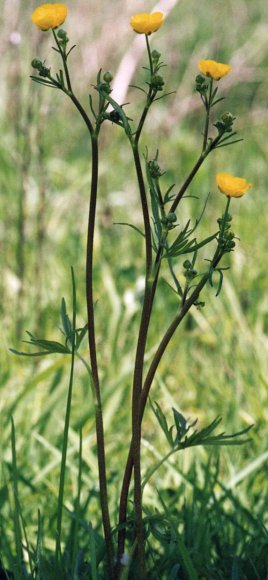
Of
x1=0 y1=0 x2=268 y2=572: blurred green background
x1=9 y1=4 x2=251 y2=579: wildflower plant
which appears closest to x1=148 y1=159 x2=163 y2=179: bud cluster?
x1=9 y1=4 x2=251 y2=579: wildflower plant

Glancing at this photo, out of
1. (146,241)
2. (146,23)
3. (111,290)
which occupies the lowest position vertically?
(146,241)

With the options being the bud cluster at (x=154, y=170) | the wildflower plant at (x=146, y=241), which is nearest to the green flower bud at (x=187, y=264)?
the wildflower plant at (x=146, y=241)

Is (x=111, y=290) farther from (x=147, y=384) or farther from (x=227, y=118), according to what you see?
(x=227, y=118)

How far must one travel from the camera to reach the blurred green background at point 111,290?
1713 millimetres

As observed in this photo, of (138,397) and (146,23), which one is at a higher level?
(146,23)

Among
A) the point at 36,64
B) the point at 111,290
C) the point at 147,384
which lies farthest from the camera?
the point at 111,290

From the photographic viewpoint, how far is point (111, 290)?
2316 mm

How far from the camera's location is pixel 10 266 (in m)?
2.57

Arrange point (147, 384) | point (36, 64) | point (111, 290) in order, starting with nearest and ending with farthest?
1. point (36, 64)
2. point (147, 384)
3. point (111, 290)

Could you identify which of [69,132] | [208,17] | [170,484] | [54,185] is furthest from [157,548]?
[208,17]

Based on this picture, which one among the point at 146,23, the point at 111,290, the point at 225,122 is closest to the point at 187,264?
the point at 225,122

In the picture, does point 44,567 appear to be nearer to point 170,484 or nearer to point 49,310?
point 170,484

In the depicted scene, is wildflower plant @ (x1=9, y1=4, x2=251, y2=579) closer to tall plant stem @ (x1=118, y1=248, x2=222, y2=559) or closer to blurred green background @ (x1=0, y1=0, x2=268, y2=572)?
tall plant stem @ (x1=118, y1=248, x2=222, y2=559)

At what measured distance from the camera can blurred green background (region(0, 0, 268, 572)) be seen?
171 cm
